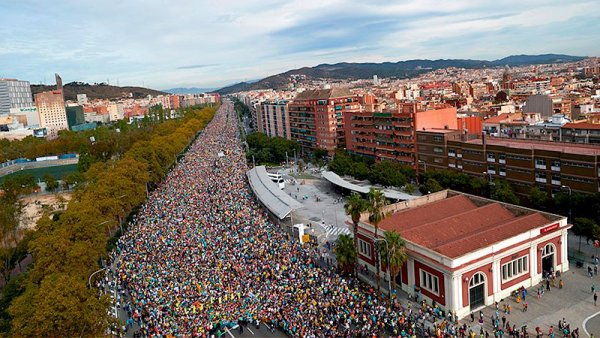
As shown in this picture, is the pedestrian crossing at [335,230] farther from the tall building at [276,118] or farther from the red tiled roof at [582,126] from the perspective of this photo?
the tall building at [276,118]

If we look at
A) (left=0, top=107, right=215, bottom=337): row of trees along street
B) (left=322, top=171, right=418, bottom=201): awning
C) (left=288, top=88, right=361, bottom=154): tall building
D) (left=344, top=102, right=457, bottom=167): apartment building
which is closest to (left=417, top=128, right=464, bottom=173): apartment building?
(left=344, top=102, right=457, bottom=167): apartment building

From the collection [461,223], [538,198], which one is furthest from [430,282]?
[538,198]

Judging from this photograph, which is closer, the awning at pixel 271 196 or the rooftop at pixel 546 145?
the rooftop at pixel 546 145

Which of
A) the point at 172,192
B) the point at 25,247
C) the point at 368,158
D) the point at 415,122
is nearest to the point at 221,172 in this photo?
the point at 172,192

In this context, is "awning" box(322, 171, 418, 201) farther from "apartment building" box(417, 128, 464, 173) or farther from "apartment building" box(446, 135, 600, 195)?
"apartment building" box(446, 135, 600, 195)

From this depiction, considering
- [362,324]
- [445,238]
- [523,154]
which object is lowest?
[362,324]

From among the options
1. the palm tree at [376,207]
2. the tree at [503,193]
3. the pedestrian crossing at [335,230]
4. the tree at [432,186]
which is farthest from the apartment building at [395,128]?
the palm tree at [376,207]

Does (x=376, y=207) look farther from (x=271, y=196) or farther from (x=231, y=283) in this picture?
(x=271, y=196)

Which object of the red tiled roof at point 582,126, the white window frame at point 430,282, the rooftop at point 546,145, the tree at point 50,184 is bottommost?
the white window frame at point 430,282

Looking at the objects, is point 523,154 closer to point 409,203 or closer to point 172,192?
point 409,203
